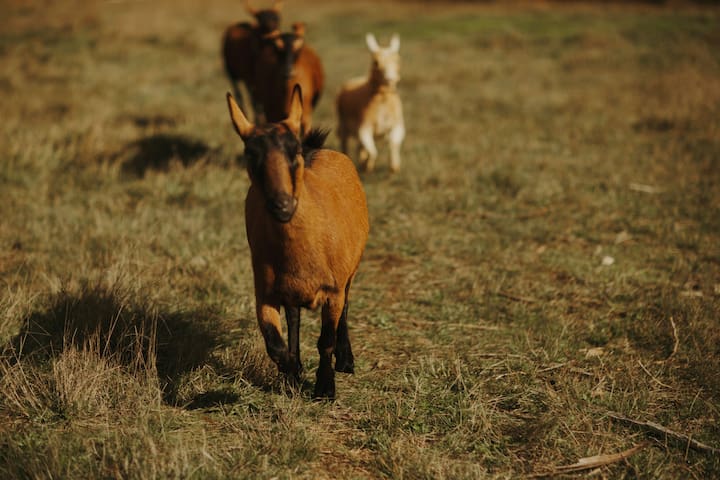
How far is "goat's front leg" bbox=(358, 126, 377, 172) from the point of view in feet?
29.1

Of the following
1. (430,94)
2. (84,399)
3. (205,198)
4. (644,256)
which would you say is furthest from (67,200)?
(430,94)

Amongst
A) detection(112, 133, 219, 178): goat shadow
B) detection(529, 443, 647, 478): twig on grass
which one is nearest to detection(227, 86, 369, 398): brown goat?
detection(529, 443, 647, 478): twig on grass

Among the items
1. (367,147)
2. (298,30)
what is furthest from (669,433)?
(298,30)

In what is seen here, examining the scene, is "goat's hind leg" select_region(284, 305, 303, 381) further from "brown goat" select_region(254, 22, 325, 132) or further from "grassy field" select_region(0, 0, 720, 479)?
"brown goat" select_region(254, 22, 325, 132)

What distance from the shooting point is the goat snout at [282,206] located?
3305 millimetres

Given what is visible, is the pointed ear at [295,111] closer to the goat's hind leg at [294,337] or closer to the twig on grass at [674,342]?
the goat's hind leg at [294,337]

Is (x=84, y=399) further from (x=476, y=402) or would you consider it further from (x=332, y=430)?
(x=476, y=402)

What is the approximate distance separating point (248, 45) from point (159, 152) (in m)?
2.73

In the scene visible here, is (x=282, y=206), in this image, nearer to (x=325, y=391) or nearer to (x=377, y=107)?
(x=325, y=391)

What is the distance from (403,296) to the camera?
5969 mm

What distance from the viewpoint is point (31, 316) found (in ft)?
16.2

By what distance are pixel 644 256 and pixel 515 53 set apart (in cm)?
1355

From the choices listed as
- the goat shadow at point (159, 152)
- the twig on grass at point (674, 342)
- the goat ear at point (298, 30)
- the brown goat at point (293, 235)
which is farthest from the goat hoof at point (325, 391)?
the goat ear at point (298, 30)

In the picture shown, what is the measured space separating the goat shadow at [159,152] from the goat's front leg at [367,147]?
222 centimetres
